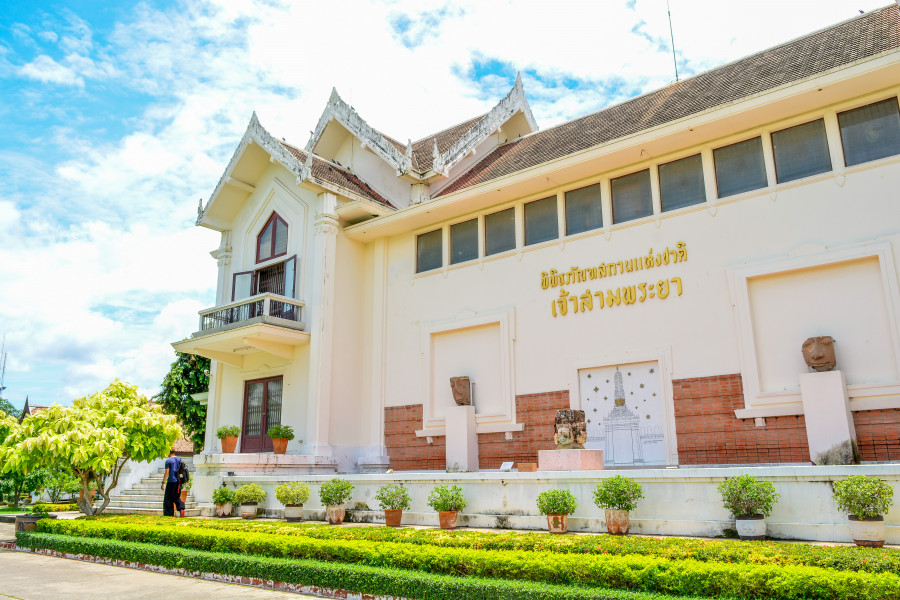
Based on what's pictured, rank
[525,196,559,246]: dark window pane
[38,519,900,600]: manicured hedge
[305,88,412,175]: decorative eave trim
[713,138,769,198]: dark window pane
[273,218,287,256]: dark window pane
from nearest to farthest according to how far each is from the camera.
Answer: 1. [38,519,900,600]: manicured hedge
2. [713,138,769,198]: dark window pane
3. [525,196,559,246]: dark window pane
4. [305,88,412,175]: decorative eave trim
5. [273,218,287,256]: dark window pane

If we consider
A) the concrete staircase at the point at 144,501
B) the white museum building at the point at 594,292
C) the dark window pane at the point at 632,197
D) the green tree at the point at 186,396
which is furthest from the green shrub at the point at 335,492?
the green tree at the point at 186,396

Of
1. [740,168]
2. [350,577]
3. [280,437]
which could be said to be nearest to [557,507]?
[350,577]

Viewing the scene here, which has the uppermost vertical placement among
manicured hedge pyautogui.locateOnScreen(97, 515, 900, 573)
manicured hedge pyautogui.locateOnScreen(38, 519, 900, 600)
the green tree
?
the green tree

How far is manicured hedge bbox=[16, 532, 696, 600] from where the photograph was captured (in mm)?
6543

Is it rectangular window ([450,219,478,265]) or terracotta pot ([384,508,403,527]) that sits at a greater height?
rectangular window ([450,219,478,265])

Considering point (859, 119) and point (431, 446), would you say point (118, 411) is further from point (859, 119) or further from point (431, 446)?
point (859, 119)

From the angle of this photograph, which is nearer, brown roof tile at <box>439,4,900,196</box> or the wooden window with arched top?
brown roof tile at <box>439,4,900,196</box>

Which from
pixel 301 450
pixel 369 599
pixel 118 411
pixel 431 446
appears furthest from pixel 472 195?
pixel 369 599

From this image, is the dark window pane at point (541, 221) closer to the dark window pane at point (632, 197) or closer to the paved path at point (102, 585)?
the dark window pane at point (632, 197)

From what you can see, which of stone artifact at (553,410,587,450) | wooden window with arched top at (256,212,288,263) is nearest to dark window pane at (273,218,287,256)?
wooden window with arched top at (256,212,288,263)

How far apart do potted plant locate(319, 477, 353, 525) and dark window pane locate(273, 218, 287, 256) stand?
8.74 metres

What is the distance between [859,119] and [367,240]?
11720mm

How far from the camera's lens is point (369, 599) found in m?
7.53

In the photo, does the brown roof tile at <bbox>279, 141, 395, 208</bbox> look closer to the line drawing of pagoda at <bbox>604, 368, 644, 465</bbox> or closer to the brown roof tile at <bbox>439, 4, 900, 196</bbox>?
the brown roof tile at <bbox>439, 4, 900, 196</bbox>
